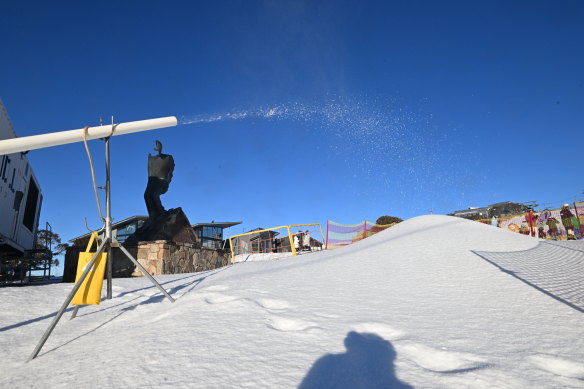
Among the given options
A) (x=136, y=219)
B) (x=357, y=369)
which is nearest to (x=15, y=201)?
(x=357, y=369)

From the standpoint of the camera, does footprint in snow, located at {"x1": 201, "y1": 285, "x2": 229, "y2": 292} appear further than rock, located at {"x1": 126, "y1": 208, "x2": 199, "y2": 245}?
No

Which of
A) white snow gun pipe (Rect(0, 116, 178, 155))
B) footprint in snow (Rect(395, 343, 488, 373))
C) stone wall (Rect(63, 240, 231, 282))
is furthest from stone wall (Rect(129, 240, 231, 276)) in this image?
footprint in snow (Rect(395, 343, 488, 373))

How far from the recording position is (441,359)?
2.10m

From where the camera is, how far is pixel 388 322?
9.39ft

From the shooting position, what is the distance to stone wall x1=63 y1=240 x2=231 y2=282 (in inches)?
327

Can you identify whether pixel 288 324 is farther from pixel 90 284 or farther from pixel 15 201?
pixel 15 201

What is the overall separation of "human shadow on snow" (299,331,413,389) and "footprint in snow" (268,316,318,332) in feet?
1.36

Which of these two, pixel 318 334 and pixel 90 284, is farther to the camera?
pixel 90 284

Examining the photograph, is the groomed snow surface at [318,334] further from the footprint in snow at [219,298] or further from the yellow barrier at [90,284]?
the yellow barrier at [90,284]

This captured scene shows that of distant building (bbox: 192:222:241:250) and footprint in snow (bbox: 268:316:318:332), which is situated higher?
distant building (bbox: 192:222:241:250)

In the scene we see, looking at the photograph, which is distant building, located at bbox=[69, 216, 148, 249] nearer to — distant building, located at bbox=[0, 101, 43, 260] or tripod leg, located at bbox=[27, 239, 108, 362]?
distant building, located at bbox=[0, 101, 43, 260]

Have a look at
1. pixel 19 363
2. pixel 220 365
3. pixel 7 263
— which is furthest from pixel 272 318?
pixel 7 263

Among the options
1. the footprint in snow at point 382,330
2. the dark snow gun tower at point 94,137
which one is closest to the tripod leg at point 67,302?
the dark snow gun tower at point 94,137

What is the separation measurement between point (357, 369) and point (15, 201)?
13.1 meters
